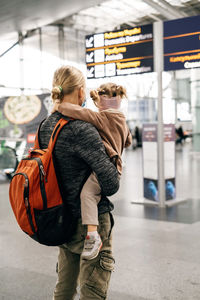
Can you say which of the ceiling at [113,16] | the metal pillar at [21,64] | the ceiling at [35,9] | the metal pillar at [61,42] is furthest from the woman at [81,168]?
the metal pillar at [61,42]

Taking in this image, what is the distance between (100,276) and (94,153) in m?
0.62

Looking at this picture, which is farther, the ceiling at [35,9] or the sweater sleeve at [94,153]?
the ceiling at [35,9]

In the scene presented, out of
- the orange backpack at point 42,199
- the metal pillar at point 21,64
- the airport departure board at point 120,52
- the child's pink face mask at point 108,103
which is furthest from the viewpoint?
the metal pillar at point 21,64

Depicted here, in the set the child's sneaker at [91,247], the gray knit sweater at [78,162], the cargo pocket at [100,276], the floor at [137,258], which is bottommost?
the floor at [137,258]

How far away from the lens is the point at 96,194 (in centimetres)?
197

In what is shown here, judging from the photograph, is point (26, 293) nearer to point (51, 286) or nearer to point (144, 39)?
point (51, 286)

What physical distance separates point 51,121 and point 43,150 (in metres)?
0.17

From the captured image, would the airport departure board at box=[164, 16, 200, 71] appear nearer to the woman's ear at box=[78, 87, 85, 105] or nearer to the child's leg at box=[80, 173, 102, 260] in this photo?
the woman's ear at box=[78, 87, 85, 105]

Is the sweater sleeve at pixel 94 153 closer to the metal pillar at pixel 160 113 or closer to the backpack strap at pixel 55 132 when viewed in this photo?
the backpack strap at pixel 55 132

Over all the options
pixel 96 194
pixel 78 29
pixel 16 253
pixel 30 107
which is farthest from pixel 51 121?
pixel 78 29

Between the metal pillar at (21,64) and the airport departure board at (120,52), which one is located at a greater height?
the metal pillar at (21,64)

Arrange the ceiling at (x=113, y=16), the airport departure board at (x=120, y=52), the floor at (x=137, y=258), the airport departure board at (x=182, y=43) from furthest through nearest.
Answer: the ceiling at (x=113, y=16)
the airport departure board at (x=120, y=52)
the airport departure board at (x=182, y=43)
the floor at (x=137, y=258)

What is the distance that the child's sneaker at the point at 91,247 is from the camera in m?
1.92

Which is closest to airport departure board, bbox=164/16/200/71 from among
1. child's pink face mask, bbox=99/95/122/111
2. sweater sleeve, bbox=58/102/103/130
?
child's pink face mask, bbox=99/95/122/111
